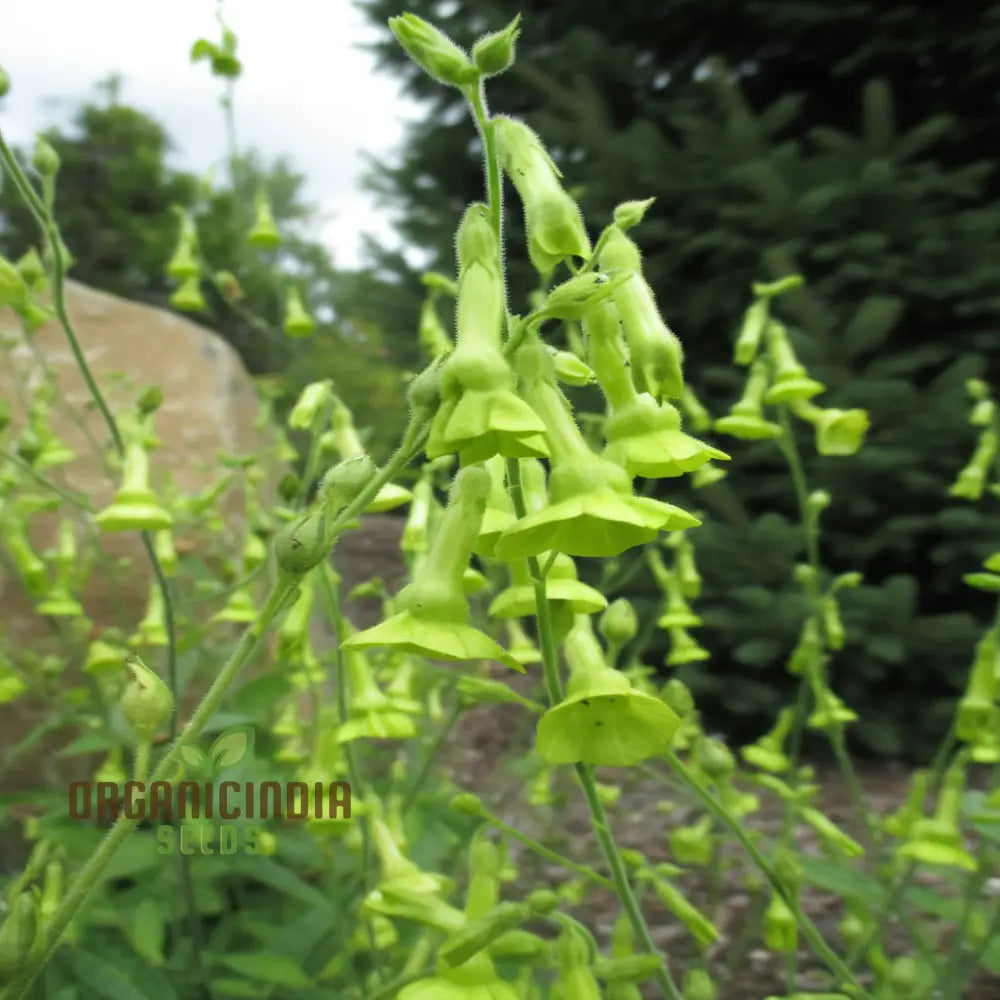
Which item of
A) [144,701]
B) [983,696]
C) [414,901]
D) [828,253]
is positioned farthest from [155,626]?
[828,253]

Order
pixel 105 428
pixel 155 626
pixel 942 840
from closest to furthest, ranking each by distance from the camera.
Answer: pixel 942 840, pixel 155 626, pixel 105 428

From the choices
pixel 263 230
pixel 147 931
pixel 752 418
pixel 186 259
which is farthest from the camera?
pixel 263 230

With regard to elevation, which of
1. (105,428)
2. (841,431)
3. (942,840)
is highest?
(105,428)

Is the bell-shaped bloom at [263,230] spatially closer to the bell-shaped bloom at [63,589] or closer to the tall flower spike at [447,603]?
the bell-shaped bloom at [63,589]

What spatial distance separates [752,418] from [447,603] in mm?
1264

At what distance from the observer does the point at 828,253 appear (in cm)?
357

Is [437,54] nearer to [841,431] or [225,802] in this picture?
[225,802]

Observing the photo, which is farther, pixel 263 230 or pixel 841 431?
pixel 263 230

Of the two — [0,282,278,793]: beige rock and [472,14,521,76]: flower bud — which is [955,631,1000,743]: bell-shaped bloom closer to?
[472,14,521,76]: flower bud

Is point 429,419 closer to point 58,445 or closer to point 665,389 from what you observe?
point 665,389

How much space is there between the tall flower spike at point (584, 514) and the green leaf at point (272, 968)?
3.64 feet

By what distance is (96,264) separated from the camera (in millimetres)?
11938

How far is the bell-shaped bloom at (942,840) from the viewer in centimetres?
137

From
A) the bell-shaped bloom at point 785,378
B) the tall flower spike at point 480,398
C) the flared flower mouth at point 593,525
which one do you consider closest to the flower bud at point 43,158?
the tall flower spike at point 480,398
